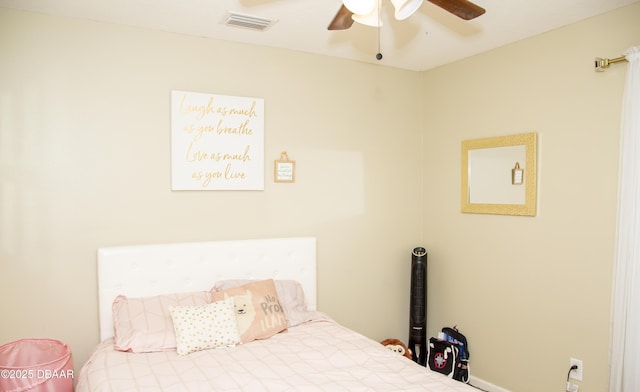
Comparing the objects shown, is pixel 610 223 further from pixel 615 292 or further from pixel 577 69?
pixel 577 69

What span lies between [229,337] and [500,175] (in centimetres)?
220

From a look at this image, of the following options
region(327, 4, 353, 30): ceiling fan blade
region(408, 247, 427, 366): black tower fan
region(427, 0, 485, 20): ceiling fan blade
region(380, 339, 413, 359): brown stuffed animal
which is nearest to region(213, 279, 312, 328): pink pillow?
region(380, 339, 413, 359): brown stuffed animal

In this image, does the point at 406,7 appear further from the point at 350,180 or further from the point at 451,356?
the point at 451,356

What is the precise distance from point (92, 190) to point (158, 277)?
0.67 m

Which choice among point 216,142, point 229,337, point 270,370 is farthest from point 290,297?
point 216,142

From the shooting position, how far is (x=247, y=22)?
2.91 metres

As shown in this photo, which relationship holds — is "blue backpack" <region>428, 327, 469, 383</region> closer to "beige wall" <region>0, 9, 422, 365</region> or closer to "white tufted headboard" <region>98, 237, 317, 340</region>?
"beige wall" <region>0, 9, 422, 365</region>

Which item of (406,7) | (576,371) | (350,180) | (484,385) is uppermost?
(406,7)

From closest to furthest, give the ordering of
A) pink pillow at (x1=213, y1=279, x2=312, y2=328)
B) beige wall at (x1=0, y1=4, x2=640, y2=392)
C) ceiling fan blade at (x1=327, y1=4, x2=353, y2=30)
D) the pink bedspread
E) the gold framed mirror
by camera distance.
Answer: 1. ceiling fan blade at (x1=327, y1=4, x2=353, y2=30)
2. the pink bedspread
3. beige wall at (x1=0, y1=4, x2=640, y2=392)
4. pink pillow at (x1=213, y1=279, x2=312, y2=328)
5. the gold framed mirror

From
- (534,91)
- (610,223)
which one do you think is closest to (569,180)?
(610,223)

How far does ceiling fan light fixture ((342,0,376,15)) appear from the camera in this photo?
184 cm

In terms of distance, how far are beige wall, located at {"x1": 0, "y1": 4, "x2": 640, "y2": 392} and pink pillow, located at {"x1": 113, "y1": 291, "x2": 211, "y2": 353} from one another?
268mm

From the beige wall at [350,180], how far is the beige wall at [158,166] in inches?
0.4

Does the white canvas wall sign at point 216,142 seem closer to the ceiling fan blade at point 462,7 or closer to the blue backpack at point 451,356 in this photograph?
the ceiling fan blade at point 462,7
